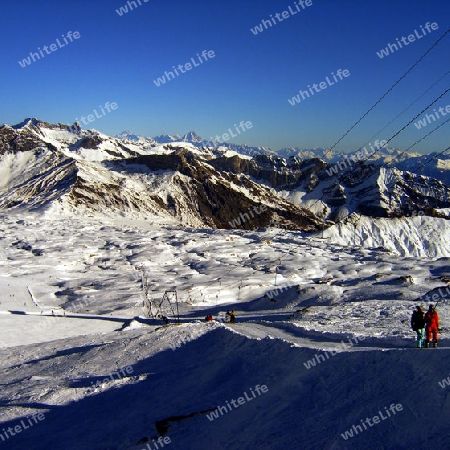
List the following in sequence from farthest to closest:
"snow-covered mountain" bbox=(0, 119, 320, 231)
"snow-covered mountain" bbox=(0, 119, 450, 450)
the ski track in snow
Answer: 1. "snow-covered mountain" bbox=(0, 119, 320, 231)
2. "snow-covered mountain" bbox=(0, 119, 450, 450)
3. the ski track in snow

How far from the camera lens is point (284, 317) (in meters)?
27.0

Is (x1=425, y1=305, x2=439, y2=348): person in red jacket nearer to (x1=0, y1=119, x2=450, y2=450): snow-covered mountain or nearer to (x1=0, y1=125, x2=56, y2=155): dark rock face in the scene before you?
(x1=0, y1=119, x2=450, y2=450): snow-covered mountain

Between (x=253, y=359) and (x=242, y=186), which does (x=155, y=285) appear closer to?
(x=253, y=359)

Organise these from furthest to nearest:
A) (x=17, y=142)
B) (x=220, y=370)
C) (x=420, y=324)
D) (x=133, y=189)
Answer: (x=17, y=142) → (x=133, y=189) → (x=420, y=324) → (x=220, y=370)

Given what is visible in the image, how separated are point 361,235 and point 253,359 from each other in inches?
4414

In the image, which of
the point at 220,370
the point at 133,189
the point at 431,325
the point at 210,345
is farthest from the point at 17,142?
the point at 431,325

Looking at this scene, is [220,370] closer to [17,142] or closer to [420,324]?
[420,324]

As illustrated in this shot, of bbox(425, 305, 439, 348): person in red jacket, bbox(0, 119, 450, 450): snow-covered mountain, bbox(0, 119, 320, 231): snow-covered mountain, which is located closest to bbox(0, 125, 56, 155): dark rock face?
bbox(0, 119, 320, 231): snow-covered mountain

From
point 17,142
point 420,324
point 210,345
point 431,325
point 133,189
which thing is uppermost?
point 17,142

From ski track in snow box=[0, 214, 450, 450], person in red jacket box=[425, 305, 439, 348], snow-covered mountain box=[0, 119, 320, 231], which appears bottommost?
person in red jacket box=[425, 305, 439, 348]

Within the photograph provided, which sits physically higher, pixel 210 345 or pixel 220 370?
pixel 210 345

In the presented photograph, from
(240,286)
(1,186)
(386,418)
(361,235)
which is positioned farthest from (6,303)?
(1,186)

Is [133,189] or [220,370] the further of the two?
[133,189]

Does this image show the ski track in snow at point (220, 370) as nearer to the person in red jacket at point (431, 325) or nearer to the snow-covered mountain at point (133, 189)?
the person in red jacket at point (431, 325)
